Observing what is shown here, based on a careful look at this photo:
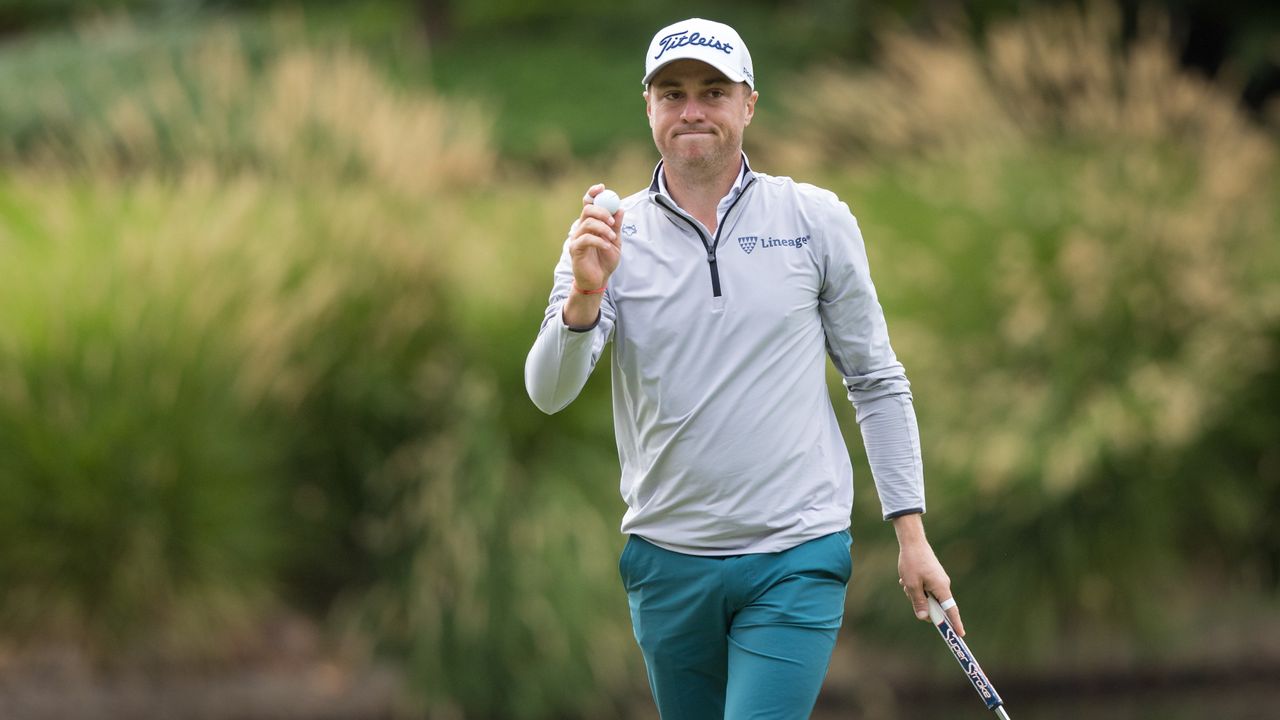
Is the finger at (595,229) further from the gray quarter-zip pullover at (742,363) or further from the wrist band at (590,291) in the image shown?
the gray quarter-zip pullover at (742,363)

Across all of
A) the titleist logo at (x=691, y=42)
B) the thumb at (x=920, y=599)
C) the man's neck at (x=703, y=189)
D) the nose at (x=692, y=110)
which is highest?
the titleist logo at (x=691, y=42)

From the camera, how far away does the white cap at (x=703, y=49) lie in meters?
3.38

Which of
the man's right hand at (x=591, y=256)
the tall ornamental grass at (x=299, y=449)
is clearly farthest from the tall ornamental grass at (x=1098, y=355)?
the man's right hand at (x=591, y=256)

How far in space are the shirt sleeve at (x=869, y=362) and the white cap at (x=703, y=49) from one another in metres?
0.38

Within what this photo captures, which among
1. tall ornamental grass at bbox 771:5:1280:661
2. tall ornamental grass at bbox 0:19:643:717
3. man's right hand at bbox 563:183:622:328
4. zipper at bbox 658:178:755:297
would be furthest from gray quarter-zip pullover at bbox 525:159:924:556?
tall ornamental grass at bbox 771:5:1280:661

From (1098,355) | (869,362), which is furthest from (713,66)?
(1098,355)

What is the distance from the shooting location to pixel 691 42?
134 inches

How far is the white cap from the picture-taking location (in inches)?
133

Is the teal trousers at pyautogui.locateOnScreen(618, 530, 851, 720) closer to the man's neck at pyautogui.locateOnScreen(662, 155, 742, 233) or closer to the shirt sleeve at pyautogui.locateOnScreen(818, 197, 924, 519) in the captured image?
the shirt sleeve at pyautogui.locateOnScreen(818, 197, 924, 519)

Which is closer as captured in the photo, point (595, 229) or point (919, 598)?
point (595, 229)

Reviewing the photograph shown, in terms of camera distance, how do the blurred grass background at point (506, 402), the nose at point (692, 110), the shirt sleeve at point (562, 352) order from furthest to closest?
1. the blurred grass background at point (506, 402)
2. the nose at point (692, 110)
3. the shirt sleeve at point (562, 352)

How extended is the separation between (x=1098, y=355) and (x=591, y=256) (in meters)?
6.01

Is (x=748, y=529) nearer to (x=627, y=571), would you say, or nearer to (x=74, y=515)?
(x=627, y=571)

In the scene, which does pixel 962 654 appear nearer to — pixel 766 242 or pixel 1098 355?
pixel 766 242
